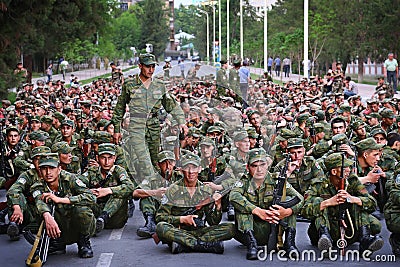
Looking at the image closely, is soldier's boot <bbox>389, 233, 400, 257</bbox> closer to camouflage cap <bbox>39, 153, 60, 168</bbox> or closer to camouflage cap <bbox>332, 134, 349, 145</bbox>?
camouflage cap <bbox>332, 134, 349, 145</bbox>

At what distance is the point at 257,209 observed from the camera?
8.05 m

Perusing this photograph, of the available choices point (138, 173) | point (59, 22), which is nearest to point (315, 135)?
point (138, 173)

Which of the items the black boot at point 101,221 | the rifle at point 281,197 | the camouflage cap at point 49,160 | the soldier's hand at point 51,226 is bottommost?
the black boot at point 101,221

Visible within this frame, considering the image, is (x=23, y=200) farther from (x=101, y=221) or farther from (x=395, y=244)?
(x=395, y=244)

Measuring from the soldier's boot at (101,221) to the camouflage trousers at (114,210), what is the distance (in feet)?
0.18

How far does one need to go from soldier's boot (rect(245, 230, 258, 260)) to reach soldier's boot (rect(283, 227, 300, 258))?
1.08ft

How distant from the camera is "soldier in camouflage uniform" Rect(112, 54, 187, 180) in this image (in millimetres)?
10586

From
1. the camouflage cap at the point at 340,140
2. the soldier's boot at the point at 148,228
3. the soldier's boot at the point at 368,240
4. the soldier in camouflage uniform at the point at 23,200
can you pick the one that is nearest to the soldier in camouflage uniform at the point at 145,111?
the soldier's boot at the point at 148,228

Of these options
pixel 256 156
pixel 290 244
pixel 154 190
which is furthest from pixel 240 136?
pixel 290 244

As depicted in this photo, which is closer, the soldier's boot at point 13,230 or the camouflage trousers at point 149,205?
the soldier's boot at point 13,230

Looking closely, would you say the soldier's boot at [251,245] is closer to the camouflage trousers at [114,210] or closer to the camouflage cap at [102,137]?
the camouflage trousers at [114,210]

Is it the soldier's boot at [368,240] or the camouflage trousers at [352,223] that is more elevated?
the camouflage trousers at [352,223]

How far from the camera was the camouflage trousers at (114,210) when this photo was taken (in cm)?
951

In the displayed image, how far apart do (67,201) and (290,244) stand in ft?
7.67
